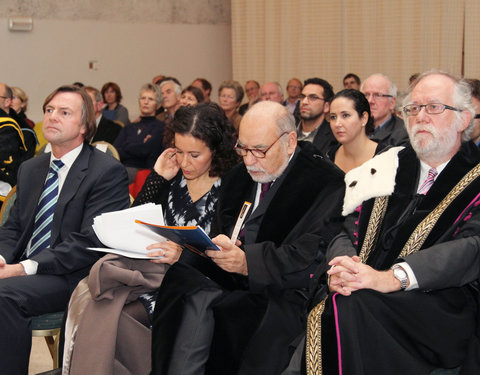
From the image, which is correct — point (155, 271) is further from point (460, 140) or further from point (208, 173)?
point (460, 140)

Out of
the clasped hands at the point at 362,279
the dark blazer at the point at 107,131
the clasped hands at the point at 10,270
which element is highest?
the dark blazer at the point at 107,131

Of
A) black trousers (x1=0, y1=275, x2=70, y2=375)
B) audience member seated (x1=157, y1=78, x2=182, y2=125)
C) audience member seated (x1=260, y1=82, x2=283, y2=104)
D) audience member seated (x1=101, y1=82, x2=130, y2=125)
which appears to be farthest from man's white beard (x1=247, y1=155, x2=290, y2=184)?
audience member seated (x1=101, y1=82, x2=130, y2=125)

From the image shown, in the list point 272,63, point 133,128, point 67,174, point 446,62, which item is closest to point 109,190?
point 67,174

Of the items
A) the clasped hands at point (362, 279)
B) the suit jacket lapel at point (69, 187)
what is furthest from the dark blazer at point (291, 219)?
the suit jacket lapel at point (69, 187)

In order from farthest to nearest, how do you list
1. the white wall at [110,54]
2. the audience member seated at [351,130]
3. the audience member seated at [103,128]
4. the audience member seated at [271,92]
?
the white wall at [110,54] → the audience member seated at [271,92] → the audience member seated at [103,128] → the audience member seated at [351,130]

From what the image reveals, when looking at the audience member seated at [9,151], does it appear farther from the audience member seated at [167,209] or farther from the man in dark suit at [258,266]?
the man in dark suit at [258,266]

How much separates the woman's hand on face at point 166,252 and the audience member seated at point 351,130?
2077 mm

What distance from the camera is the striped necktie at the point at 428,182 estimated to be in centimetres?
279

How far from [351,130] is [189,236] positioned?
257cm

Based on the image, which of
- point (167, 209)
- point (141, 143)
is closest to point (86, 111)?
point (167, 209)

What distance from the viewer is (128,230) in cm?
297

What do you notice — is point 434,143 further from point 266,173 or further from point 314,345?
point 314,345

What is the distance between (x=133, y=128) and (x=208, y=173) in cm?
413

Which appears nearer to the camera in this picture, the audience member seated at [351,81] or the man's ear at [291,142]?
the man's ear at [291,142]
